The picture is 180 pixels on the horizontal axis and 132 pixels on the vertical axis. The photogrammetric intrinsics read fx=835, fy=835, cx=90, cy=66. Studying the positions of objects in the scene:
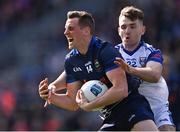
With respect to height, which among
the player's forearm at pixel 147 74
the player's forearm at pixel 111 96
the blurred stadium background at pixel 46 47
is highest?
the player's forearm at pixel 147 74

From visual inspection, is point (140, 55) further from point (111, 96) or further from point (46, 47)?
point (46, 47)

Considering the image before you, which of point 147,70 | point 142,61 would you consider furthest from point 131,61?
point 147,70

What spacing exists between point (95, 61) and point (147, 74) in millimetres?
576

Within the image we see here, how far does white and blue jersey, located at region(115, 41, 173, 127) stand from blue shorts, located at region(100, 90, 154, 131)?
373 millimetres

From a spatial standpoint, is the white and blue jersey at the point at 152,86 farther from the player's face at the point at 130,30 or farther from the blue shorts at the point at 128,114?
the blue shorts at the point at 128,114

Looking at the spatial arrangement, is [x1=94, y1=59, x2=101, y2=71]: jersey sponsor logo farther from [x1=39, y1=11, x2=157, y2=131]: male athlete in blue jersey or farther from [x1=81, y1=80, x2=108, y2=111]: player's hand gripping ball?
[x1=81, y1=80, x2=108, y2=111]: player's hand gripping ball

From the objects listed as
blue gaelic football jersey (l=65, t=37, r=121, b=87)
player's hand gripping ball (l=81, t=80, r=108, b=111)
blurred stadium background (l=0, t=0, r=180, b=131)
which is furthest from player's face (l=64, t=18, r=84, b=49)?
blurred stadium background (l=0, t=0, r=180, b=131)

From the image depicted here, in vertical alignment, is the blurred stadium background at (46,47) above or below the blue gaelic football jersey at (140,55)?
below

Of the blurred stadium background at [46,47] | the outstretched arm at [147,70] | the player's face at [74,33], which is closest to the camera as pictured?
the outstretched arm at [147,70]

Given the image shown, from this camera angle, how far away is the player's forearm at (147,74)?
29.0ft

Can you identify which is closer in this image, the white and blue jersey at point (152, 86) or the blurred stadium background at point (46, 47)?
the white and blue jersey at point (152, 86)

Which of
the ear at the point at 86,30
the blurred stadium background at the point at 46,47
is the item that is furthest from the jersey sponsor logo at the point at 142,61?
the blurred stadium background at the point at 46,47

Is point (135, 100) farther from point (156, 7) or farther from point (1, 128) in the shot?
point (156, 7)

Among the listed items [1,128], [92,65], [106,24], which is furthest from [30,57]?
[92,65]
